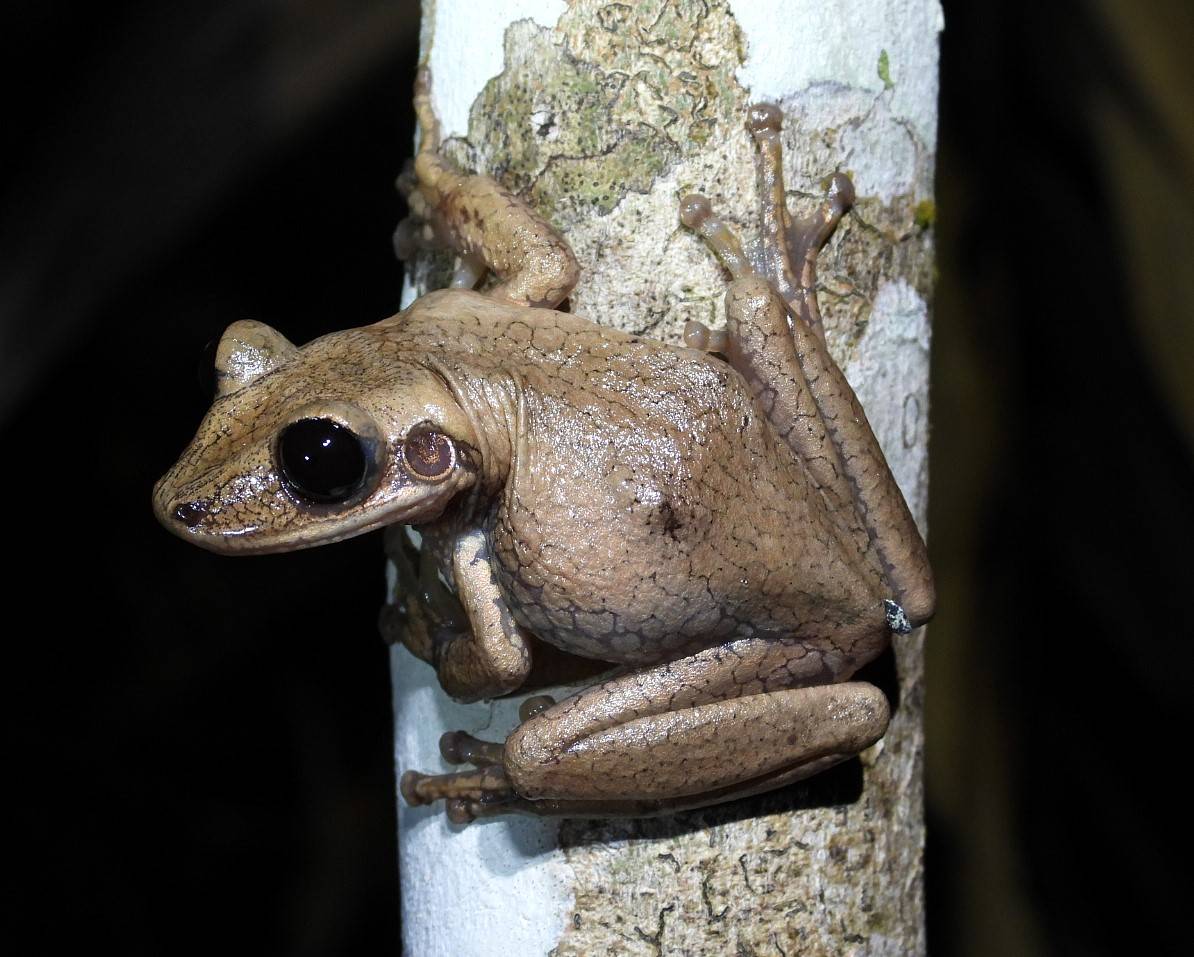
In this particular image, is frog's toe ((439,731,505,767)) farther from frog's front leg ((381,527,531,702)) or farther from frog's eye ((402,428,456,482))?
frog's eye ((402,428,456,482))

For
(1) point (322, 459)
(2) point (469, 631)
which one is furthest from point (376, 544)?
(1) point (322, 459)

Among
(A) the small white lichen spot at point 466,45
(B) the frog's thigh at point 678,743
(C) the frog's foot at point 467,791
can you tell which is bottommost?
(C) the frog's foot at point 467,791

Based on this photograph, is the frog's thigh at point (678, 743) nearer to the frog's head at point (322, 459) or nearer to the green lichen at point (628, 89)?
the frog's head at point (322, 459)

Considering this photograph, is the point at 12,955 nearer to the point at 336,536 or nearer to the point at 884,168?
the point at 336,536

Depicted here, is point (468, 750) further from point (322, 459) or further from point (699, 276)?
point (699, 276)

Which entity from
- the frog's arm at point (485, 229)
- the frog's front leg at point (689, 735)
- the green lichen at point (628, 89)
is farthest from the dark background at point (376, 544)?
the frog's front leg at point (689, 735)

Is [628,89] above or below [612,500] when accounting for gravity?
above
